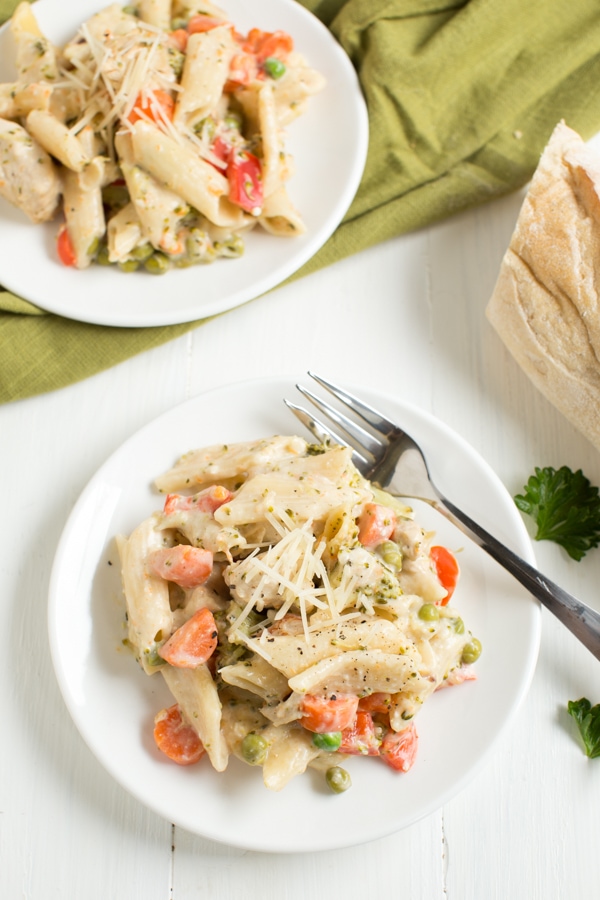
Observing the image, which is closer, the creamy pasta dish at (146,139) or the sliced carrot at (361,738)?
the sliced carrot at (361,738)

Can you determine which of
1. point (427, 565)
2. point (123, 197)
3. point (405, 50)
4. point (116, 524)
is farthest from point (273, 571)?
point (405, 50)

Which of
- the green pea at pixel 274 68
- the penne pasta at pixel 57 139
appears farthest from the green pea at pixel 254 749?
the green pea at pixel 274 68

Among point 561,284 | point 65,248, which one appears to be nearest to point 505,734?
point 561,284

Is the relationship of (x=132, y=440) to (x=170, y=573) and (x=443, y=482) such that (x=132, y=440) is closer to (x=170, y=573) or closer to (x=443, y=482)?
(x=170, y=573)

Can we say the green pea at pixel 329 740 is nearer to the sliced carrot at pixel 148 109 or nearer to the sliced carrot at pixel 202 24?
the sliced carrot at pixel 148 109

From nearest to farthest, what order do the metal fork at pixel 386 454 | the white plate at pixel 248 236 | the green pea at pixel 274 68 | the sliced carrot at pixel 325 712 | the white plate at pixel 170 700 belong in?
the sliced carrot at pixel 325 712
the white plate at pixel 170 700
the metal fork at pixel 386 454
the white plate at pixel 248 236
the green pea at pixel 274 68
